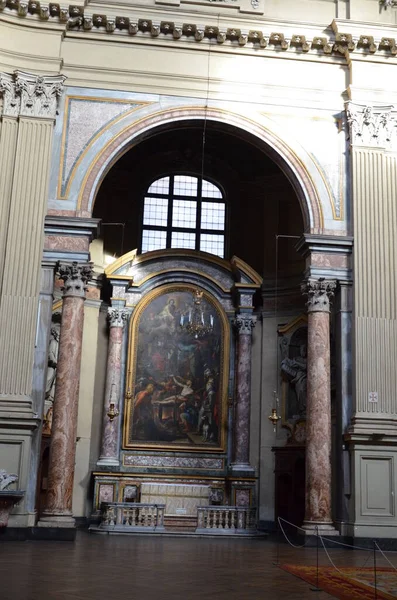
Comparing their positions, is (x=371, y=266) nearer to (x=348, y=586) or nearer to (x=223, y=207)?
(x=223, y=207)

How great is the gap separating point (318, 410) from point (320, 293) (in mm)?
2371

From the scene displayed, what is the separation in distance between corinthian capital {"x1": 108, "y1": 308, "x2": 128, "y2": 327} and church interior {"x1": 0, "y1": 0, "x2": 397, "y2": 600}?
0.08m

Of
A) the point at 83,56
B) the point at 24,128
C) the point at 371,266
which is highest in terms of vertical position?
the point at 83,56

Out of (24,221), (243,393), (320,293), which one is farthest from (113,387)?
(320,293)

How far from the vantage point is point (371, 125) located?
16812mm

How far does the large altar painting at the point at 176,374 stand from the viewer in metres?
20.1

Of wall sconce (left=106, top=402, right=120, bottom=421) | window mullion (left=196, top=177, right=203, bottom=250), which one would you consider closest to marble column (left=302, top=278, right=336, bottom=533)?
wall sconce (left=106, top=402, right=120, bottom=421)

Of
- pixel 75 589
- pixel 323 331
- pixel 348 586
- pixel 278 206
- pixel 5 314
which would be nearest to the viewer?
pixel 75 589

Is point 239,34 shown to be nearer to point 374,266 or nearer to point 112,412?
point 374,266

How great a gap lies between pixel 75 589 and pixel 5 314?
311 inches

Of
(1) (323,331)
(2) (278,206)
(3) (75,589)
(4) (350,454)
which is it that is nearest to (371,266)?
(1) (323,331)

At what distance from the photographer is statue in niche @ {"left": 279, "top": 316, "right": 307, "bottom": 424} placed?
20.0 meters

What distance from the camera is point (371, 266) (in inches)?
639

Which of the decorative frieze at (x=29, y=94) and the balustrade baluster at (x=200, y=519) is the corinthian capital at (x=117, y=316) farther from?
the decorative frieze at (x=29, y=94)
